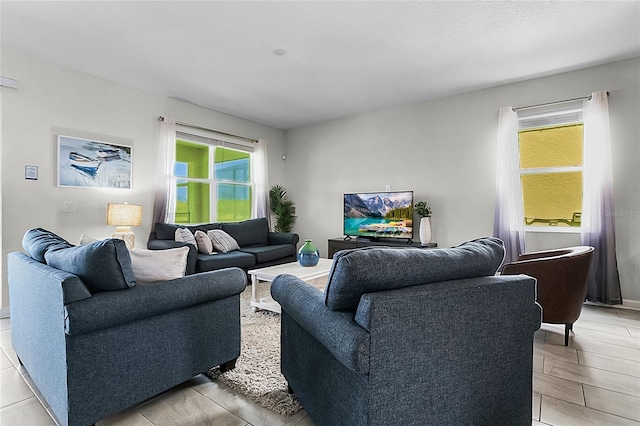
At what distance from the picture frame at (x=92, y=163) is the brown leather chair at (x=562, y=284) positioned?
4474 mm

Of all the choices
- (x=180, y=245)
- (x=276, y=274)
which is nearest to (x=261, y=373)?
(x=276, y=274)

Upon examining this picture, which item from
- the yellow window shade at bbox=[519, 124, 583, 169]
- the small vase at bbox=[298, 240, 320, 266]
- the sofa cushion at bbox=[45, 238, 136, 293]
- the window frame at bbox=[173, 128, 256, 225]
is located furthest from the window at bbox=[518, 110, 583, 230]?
→ the sofa cushion at bbox=[45, 238, 136, 293]

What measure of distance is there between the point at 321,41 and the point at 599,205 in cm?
336

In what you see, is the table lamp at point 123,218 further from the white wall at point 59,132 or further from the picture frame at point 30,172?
the picture frame at point 30,172

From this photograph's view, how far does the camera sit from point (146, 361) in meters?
1.66

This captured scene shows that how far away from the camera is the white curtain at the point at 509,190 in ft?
13.3

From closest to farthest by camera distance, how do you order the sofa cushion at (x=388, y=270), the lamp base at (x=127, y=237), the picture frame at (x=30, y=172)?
the sofa cushion at (x=388, y=270), the picture frame at (x=30, y=172), the lamp base at (x=127, y=237)

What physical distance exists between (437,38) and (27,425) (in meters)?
3.87

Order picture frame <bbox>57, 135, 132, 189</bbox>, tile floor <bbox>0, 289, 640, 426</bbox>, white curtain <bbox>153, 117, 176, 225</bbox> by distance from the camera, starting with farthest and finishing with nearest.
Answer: white curtain <bbox>153, 117, 176, 225</bbox> → picture frame <bbox>57, 135, 132, 189</bbox> → tile floor <bbox>0, 289, 640, 426</bbox>

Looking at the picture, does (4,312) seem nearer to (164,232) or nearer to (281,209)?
(164,232)

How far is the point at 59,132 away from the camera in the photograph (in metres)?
3.66

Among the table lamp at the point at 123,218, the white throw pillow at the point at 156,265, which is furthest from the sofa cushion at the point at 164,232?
the white throw pillow at the point at 156,265

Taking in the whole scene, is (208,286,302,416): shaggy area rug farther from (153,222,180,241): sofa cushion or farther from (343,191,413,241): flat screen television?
(343,191,413,241): flat screen television

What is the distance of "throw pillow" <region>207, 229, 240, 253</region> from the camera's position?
181 inches
